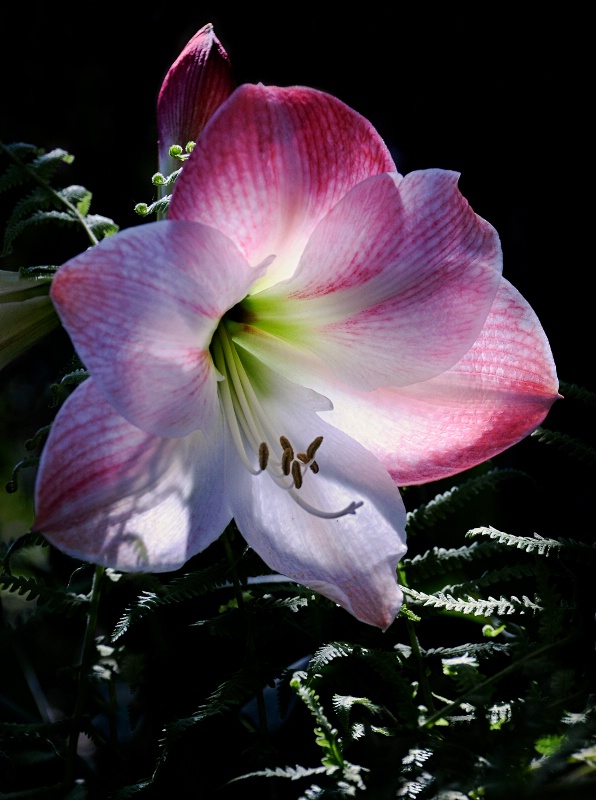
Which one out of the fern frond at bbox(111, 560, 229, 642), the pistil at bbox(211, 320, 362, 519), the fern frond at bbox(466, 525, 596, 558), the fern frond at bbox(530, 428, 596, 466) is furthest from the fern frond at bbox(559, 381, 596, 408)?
the fern frond at bbox(111, 560, 229, 642)

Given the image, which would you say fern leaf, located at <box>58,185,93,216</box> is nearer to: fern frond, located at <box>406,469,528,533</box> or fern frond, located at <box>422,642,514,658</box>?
fern frond, located at <box>406,469,528,533</box>

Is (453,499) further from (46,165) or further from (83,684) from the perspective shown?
(46,165)

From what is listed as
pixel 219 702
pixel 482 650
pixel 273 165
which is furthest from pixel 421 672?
pixel 273 165

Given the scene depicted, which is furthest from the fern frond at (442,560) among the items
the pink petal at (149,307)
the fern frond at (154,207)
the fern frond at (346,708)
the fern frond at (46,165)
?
the fern frond at (46,165)

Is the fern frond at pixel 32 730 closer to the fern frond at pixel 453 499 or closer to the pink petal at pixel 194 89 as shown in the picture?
the fern frond at pixel 453 499

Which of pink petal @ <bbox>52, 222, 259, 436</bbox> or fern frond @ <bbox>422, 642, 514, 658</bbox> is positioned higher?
pink petal @ <bbox>52, 222, 259, 436</bbox>

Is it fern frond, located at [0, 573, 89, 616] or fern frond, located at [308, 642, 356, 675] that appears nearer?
fern frond, located at [308, 642, 356, 675]
